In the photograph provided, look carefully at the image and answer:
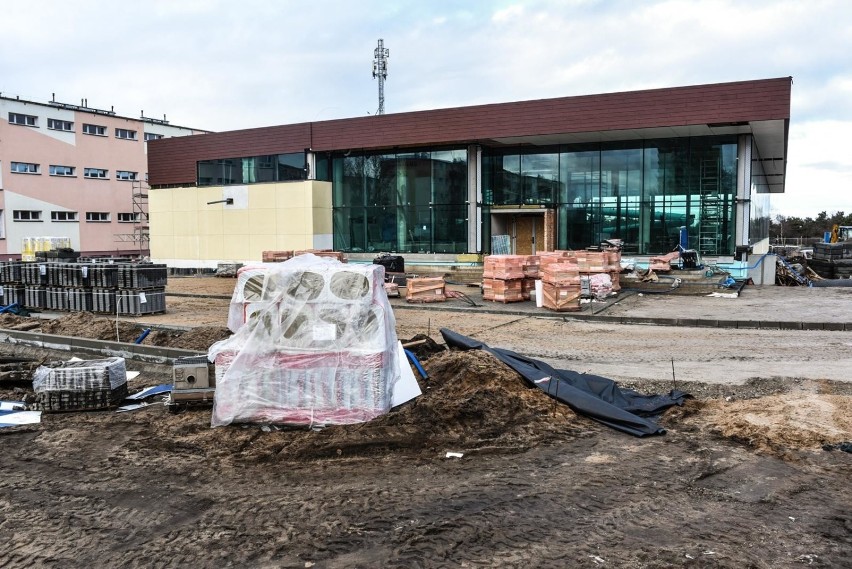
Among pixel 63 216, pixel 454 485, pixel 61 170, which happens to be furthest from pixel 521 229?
pixel 61 170

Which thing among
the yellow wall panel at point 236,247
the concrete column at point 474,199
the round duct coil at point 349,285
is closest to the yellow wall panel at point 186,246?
the yellow wall panel at point 236,247

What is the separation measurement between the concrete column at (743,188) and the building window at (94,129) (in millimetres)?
43538

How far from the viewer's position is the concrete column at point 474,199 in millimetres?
30250

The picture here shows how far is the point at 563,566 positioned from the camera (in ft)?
13.7

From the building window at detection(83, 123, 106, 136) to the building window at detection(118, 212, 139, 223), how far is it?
6.15m

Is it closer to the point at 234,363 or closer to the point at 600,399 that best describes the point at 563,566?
the point at 600,399

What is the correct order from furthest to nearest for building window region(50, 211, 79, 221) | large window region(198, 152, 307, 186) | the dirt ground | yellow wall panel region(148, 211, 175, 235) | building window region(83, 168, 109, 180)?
building window region(83, 168, 109, 180) < building window region(50, 211, 79, 221) < yellow wall panel region(148, 211, 175, 235) < large window region(198, 152, 307, 186) < the dirt ground

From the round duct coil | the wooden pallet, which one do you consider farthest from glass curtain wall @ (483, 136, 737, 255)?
the round duct coil

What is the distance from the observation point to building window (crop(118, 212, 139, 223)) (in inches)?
1938

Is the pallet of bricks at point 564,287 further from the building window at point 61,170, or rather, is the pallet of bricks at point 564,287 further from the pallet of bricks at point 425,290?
the building window at point 61,170

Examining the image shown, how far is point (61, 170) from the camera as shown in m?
45.1

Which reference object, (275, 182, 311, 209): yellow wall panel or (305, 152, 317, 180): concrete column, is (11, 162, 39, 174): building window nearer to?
(275, 182, 311, 209): yellow wall panel

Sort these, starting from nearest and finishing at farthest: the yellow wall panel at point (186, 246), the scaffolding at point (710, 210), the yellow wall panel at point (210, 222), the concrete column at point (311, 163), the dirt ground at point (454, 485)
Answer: the dirt ground at point (454, 485)
the scaffolding at point (710, 210)
the concrete column at point (311, 163)
the yellow wall panel at point (210, 222)
the yellow wall panel at point (186, 246)

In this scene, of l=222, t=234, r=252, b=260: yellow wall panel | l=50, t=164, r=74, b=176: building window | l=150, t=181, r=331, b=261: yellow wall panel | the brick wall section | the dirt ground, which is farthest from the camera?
l=50, t=164, r=74, b=176: building window
